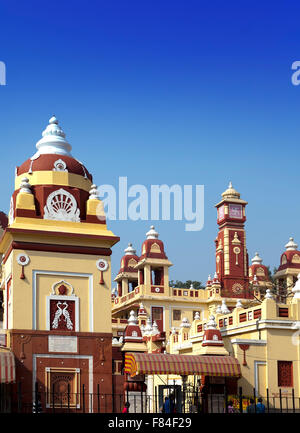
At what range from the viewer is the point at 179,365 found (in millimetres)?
28188

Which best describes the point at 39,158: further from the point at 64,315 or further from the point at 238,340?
the point at 238,340

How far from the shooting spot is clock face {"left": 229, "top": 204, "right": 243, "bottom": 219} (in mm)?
56969

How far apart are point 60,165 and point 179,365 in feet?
30.4

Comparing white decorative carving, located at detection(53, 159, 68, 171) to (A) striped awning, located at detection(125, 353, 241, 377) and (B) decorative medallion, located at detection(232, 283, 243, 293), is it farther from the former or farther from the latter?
(B) decorative medallion, located at detection(232, 283, 243, 293)

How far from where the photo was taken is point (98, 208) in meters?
29.6

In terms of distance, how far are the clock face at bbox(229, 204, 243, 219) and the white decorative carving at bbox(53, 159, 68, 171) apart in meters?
28.6

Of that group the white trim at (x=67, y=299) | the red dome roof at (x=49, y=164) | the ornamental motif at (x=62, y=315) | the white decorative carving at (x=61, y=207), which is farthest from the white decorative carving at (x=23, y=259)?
the red dome roof at (x=49, y=164)

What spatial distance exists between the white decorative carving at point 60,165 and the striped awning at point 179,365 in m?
7.85

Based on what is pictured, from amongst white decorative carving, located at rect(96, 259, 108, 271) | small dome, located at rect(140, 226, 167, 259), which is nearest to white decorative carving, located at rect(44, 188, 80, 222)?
white decorative carving, located at rect(96, 259, 108, 271)

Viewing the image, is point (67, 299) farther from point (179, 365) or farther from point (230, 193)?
point (230, 193)

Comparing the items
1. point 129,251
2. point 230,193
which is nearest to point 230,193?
point 230,193

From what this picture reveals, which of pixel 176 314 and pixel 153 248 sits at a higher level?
pixel 153 248

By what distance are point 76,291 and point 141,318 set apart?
65.2 feet

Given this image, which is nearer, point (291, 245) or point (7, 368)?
point (7, 368)
